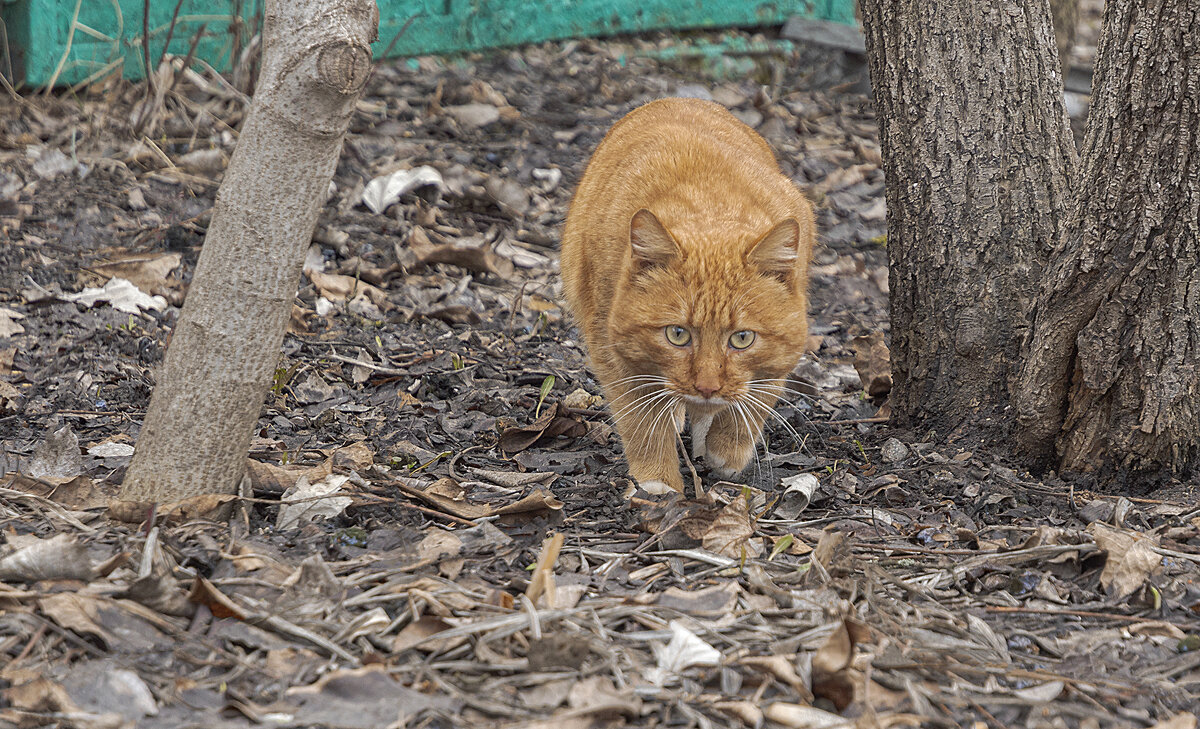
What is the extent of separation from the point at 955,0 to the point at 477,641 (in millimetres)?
2586

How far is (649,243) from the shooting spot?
3383 mm

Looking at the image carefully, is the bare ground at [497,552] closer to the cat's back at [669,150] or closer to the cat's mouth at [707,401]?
the cat's mouth at [707,401]

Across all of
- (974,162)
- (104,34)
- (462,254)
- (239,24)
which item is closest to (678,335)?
(974,162)

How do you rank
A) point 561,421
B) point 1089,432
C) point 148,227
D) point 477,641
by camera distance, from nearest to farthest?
1. point 477,641
2. point 1089,432
3. point 561,421
4. point 148,227

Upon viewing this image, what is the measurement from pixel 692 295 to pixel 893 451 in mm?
928

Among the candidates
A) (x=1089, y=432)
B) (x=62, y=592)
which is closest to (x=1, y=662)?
(x=62, y=592)

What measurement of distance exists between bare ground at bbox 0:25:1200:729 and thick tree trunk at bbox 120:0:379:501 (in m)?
0.16

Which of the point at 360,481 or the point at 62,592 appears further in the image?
the point at 360,481

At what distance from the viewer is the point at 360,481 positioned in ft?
10.3

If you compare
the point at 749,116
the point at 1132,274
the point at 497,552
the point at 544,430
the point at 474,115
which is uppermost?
the point at 749,116

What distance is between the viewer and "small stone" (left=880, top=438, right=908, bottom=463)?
145 inches

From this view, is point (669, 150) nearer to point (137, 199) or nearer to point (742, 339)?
point (742, 339)

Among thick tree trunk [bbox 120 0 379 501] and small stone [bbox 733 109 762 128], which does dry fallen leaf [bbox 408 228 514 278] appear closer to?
small stone [bbox 733 109 762 128]

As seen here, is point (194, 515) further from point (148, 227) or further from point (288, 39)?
point (148, 227)
